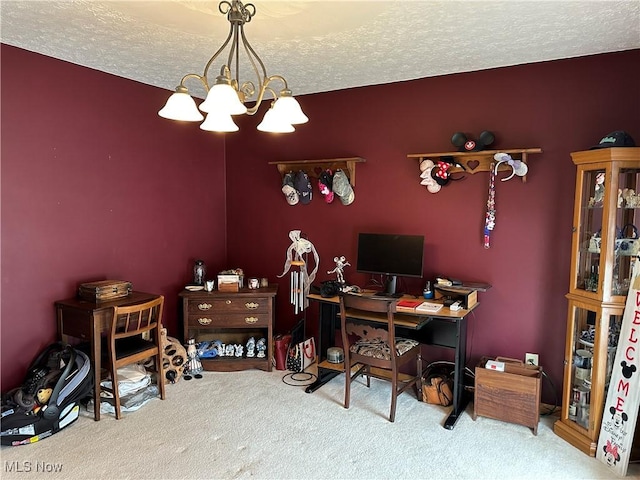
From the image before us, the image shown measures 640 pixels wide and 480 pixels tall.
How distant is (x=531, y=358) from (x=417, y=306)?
87 cm

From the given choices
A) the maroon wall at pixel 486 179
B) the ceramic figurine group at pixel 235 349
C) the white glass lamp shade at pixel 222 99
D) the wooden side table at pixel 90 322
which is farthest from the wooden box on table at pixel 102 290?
the white glass lamp shade at pixel 222 99

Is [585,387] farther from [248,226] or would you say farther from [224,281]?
[248,226]

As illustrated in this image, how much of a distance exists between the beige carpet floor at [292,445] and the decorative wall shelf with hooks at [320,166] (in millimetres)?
1762

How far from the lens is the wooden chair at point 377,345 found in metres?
2.88

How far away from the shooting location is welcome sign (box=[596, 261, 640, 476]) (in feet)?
7.86

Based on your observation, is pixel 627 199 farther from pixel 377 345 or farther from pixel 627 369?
pixel 377 345

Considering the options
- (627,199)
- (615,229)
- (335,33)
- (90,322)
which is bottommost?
(90,322)

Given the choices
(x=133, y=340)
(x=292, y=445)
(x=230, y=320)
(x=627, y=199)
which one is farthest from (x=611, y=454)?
(x=133, y=340)

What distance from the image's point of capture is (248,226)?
14.3ft

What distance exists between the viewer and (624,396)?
96.2 inches

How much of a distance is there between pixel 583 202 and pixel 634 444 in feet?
4.49

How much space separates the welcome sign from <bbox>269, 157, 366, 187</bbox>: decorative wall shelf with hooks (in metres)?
2.03

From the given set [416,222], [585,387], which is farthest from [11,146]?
[585,387]

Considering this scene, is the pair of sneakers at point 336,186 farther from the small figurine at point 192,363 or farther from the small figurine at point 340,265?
the small figurine at point 192,363
